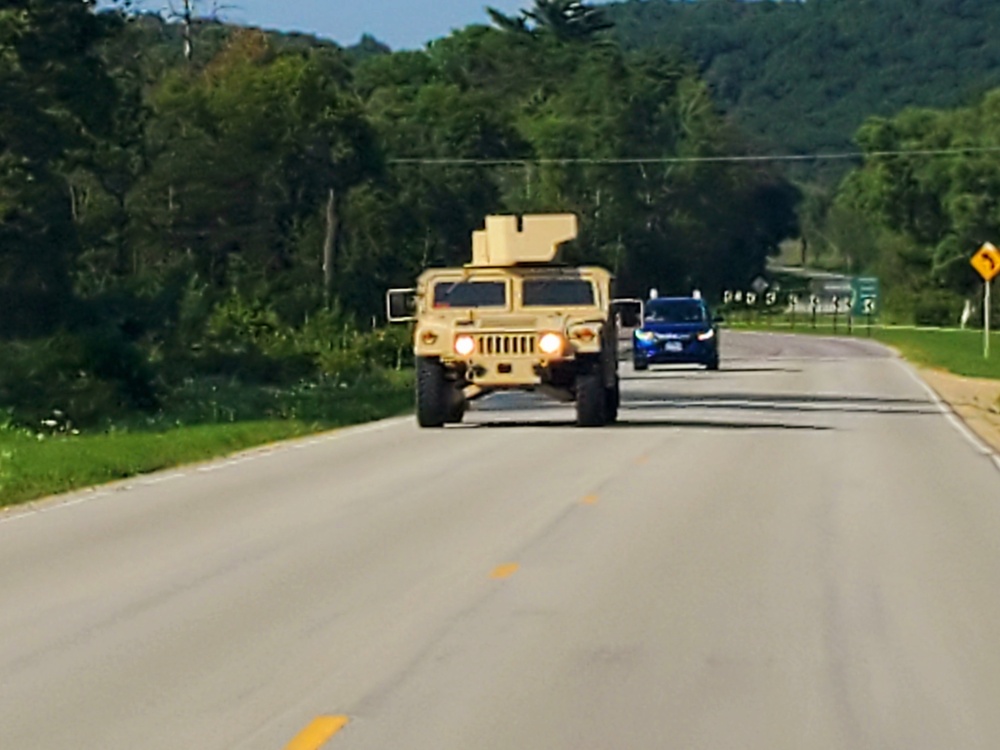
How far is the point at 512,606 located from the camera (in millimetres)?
12625

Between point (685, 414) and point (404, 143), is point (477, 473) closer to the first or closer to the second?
point (685, 414)

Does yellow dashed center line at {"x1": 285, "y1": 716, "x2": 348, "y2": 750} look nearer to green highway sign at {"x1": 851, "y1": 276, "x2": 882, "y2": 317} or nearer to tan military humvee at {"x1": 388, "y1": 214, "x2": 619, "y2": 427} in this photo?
tan military humvee at {"x1": 388, "y1": 214, "x2": 619, "y2": 427}

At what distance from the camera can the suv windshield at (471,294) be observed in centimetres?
2986

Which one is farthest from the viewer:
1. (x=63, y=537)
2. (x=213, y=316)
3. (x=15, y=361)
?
(x=213, y=316)

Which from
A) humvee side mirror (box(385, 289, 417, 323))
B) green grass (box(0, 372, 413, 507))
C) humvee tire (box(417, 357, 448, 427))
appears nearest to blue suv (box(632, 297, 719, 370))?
green grass (box(0, 372, 413, 507))

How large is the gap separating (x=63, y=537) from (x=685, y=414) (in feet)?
57.5

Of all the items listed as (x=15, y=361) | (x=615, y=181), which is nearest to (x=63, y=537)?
(x=15, y=361)

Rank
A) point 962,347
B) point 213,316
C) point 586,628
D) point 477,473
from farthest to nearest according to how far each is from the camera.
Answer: point 962,347 → point 213,316 → point 477,473 → point 586,628

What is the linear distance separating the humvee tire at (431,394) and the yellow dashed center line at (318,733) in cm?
1973

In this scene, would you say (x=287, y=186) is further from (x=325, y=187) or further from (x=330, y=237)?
(x=330, y=237)

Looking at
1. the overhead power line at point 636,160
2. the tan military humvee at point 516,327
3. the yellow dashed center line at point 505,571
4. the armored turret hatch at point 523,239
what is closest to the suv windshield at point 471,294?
the tan military humvee at point 516,327

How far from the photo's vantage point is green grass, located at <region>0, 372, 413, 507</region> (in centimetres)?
2194

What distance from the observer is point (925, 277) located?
115 m

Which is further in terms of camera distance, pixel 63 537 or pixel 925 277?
pixel 925 277
